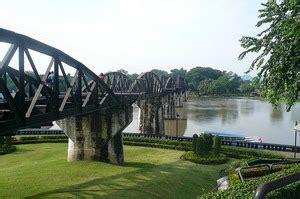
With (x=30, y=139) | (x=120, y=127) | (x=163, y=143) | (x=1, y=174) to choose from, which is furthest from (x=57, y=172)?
(x=30, y=139)

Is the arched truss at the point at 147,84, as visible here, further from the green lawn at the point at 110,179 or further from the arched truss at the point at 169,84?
the green lawn at the point at 110,179

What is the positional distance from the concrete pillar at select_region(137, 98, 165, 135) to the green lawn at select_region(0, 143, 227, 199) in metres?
26.9

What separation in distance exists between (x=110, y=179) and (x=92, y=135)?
763cm

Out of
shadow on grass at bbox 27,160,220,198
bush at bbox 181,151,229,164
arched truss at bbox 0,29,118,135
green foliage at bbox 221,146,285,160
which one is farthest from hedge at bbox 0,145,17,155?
green foliage at bbox 221,146,285,160

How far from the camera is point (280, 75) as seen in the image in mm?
17938

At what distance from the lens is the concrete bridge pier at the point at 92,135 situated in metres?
30.5

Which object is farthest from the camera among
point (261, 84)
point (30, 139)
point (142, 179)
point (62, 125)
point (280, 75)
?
point (30, 139)

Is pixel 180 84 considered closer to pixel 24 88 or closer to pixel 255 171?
pixel 255 171

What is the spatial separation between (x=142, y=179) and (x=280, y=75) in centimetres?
1226

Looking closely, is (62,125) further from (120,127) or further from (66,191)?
(66,191)

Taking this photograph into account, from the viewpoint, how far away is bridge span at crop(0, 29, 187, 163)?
13.6 meters

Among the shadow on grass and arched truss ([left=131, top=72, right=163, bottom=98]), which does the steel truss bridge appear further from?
arched truss ([left=131, top=72, right=163, bottom=98])

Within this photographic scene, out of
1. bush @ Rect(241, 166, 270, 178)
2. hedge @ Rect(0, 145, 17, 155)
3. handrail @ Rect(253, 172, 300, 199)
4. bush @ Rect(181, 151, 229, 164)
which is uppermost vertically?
handrail @ Rect(253, 172, 300, 199)

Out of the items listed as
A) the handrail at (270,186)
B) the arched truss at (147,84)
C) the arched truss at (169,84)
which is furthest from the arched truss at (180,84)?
the handrail at (270,186)
